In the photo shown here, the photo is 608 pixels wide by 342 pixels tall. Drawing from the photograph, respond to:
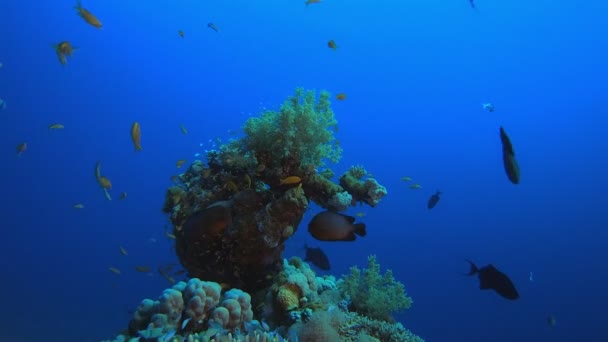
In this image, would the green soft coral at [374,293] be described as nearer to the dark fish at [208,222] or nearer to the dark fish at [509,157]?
the dark fish at [208,222]

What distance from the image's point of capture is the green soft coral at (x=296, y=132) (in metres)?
5.94

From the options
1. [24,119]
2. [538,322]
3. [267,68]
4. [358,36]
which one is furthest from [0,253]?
[538,322]

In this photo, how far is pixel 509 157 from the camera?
156 inches

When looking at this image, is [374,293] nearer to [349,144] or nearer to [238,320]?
[238,320]

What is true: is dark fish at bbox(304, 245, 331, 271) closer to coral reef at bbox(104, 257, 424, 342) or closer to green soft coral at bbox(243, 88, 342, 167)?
coral reef at bbox(104, 257, 424, 342)

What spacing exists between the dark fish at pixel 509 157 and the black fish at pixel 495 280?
196 centimetres

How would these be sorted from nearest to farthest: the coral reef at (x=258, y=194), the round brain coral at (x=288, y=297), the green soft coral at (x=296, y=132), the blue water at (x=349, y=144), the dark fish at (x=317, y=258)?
the round brain coral at (x=288, y=297) < the coral reef at (x=258, y=194) < the green soft coral at (x=296, y=132) < the dark fish at (x=317, y=258) < the blue water at (x=349, y=144)

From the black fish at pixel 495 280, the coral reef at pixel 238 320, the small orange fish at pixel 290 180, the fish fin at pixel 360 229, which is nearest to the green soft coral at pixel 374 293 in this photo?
the coral reef at pixel 238 320

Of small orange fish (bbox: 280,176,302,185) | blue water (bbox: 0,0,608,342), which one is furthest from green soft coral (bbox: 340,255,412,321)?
blue water (bbox: 0,0,608,342)

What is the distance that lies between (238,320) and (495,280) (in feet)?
12.3

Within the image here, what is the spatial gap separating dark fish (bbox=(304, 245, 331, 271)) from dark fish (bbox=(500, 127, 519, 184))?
4.24 metres

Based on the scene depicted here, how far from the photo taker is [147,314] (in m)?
4.61

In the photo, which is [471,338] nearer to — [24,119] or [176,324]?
[176,324]

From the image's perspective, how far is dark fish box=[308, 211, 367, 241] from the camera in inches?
201
